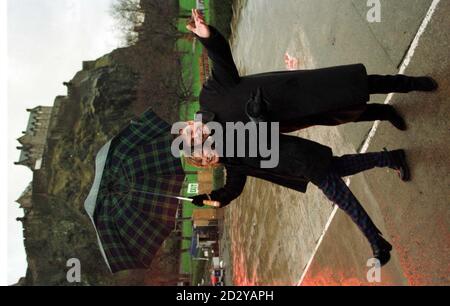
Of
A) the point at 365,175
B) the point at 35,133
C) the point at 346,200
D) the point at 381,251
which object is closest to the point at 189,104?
the point at 365,175

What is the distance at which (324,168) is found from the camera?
12.6 ft

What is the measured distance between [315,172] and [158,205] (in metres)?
1.99

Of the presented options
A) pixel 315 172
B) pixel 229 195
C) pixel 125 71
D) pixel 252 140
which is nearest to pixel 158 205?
pixel 229 195

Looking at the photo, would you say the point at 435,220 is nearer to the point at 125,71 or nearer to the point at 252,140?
the point at 252,140

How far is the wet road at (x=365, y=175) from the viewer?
389cm

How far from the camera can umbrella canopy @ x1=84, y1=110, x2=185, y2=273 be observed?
459 cm

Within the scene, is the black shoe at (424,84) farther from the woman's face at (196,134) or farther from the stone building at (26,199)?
the stone building at (26,199)

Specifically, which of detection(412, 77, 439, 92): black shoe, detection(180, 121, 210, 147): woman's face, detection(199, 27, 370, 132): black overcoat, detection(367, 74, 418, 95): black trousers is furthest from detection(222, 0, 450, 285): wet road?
detection(180, 121, 210, 147): woman's face

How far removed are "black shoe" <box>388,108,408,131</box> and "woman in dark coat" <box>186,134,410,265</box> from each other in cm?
29

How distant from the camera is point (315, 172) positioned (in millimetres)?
3818

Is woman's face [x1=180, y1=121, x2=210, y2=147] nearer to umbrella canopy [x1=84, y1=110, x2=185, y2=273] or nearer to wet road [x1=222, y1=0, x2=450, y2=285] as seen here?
umbrella canopy [x1=84, y1=110, x2=185, y2=273]

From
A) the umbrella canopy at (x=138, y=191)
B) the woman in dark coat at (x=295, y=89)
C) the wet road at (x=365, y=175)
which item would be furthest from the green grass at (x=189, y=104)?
the woman in dark coat at (x=295, y=89)

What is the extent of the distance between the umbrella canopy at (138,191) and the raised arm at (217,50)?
3.58 ft

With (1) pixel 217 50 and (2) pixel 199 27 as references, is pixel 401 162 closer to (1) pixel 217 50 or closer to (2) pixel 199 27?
(1) pixel 217 50
